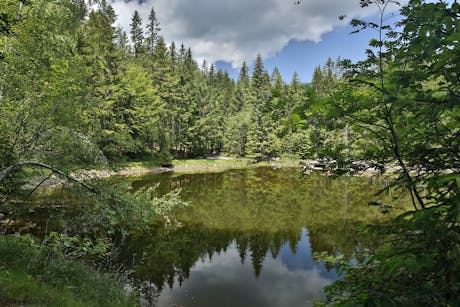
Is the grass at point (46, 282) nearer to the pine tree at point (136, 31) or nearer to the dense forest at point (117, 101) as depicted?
the dense forest at point (117, 101)

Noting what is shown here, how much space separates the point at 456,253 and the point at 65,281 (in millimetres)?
6682

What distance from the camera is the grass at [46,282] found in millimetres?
4609

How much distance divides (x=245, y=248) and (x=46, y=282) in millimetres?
10152

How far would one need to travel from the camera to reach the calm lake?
10570 mm

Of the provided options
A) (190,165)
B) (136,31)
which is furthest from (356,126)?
(136,31)

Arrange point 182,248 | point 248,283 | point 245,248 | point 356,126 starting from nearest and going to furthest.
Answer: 1. point 356,126
2. point 248,283
3. point 182,248
4. point 245,248

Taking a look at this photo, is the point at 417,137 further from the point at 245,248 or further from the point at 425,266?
the point at 245,248

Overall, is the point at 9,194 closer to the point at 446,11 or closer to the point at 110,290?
the point at 110,290

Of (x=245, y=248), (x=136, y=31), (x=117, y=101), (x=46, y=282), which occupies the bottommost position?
(x=245, y=248)

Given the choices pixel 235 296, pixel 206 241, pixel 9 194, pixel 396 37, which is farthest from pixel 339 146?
pixel 206 241

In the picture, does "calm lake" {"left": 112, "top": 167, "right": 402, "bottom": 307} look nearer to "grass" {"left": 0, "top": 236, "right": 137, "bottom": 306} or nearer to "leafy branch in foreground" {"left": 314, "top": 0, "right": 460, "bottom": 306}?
"grass" {"left": 0, "top": 236, "right": 137, "bottom": 306}

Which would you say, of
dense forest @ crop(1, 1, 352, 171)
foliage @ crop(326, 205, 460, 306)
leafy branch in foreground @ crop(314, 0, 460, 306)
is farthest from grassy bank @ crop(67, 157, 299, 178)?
foliage @ crop(326, 205, 460, 306)

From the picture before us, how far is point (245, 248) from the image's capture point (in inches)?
568

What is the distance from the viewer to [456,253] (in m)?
2.24
